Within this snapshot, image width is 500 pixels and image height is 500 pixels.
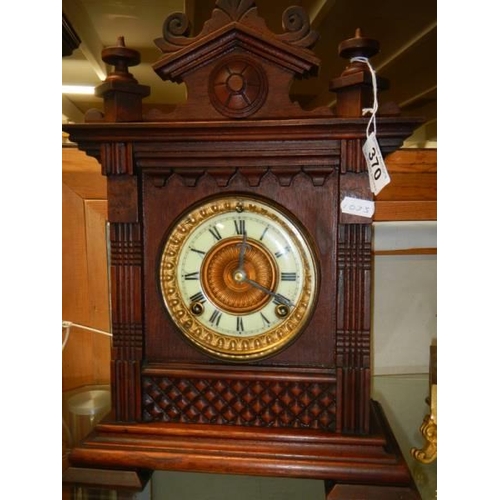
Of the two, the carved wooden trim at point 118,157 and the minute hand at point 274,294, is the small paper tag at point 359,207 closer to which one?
the minute hand at point 274,294

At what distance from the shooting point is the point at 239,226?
795mm

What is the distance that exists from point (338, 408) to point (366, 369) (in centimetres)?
8

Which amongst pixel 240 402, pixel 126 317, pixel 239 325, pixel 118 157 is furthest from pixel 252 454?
pixel 118 157

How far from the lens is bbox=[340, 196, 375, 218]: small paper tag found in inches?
29.4

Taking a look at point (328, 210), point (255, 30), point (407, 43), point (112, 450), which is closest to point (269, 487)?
point (112, 450)

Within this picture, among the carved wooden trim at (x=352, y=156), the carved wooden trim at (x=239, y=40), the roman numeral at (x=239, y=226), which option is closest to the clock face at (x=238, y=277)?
the roman numeral at (x=239, y=226)

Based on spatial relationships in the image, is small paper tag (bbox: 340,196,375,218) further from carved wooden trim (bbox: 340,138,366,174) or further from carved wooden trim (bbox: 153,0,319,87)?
carved wooden trim (bbox: 153,0,319,87)

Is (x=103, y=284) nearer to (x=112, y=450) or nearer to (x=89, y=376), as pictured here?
(x=89, y=376)

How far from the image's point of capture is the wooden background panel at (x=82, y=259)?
127 cm

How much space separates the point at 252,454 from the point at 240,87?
2.00 feet

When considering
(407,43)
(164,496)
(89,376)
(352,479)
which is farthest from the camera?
(89,376)

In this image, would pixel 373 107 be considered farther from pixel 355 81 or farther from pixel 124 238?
pixel 124 238

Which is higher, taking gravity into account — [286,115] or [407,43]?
[407,43]

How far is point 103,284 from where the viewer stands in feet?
4.24
